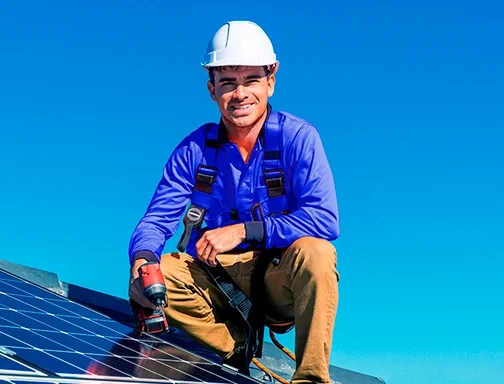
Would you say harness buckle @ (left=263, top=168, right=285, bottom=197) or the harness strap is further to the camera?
the harness strap

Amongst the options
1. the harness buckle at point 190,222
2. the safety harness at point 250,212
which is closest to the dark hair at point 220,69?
the safety harness at point 250,212

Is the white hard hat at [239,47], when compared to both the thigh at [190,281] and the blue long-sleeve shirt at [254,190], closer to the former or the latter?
the blue long-sleeve shirt at [254,190]

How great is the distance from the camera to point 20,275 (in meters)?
8.85

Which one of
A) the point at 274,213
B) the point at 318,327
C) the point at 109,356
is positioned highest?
the point at 274,213

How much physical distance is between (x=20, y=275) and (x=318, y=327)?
3786 millimetres

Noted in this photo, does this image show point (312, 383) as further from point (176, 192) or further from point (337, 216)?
point (176, 192)

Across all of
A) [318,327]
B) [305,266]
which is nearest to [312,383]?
[318,327]

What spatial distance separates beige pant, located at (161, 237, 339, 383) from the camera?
6340 millimetres

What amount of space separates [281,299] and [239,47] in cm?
208

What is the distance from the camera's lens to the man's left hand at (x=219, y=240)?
672 cm

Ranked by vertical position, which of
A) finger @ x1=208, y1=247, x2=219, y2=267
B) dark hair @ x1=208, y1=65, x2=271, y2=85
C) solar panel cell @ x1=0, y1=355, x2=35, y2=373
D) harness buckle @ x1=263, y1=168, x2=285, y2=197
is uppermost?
dark hair @ x1=208, y1=65, x2=271, y2=85

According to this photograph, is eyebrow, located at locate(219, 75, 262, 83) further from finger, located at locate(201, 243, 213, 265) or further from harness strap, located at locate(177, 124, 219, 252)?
finger, located at locate(201, 243, 213, 265)

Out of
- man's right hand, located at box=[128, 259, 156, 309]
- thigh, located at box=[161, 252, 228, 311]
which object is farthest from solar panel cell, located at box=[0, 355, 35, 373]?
thigh, located at box=[161, 252, 228, 311]

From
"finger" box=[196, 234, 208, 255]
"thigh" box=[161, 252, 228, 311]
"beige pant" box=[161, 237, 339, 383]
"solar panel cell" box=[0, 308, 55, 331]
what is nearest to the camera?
Result: "solar panel cell" box=[0, 308, 55, 331]
